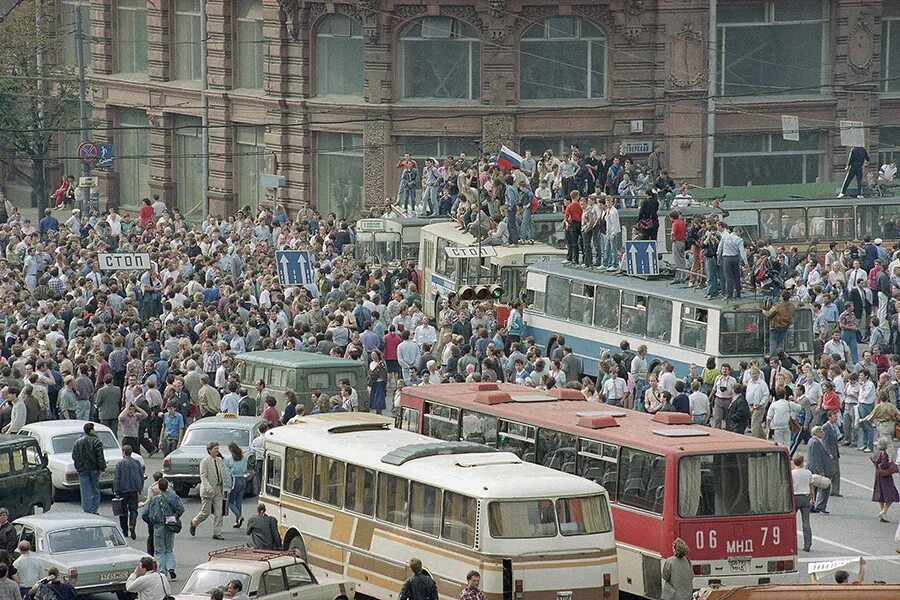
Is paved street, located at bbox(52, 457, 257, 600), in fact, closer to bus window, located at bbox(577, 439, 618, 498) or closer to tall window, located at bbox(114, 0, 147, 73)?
bus window, located at bbox(577, 439, 618, 498)

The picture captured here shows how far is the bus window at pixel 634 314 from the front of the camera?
39.5m

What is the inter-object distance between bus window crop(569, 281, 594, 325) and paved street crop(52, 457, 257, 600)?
10.7 m

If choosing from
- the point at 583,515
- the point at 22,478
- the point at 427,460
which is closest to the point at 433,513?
the point at 427,460

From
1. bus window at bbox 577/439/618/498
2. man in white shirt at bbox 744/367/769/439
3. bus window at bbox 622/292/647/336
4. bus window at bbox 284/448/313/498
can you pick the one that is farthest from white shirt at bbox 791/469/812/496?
bus window at bbox 622/292/647/336

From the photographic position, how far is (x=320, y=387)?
36.0 metres

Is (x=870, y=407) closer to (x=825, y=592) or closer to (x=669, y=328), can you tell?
(x=669, y=328)

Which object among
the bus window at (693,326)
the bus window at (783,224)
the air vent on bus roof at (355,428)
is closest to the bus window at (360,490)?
the air vent on bus roof at (355,428)

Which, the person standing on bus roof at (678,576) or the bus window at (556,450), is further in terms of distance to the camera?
the bus window at (556,450)

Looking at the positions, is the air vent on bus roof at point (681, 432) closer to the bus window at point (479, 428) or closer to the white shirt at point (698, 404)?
the bus window at point (479, 428)

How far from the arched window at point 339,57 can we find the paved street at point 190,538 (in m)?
29.4

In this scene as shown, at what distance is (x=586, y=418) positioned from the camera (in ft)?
87.4

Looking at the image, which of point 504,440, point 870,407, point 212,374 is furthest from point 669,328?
point 504,440

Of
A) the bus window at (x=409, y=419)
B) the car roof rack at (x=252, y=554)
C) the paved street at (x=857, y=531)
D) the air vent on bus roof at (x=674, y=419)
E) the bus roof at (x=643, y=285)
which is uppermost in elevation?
the bus roof at (x=643, y=285)

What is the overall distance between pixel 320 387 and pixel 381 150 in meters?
24.6
